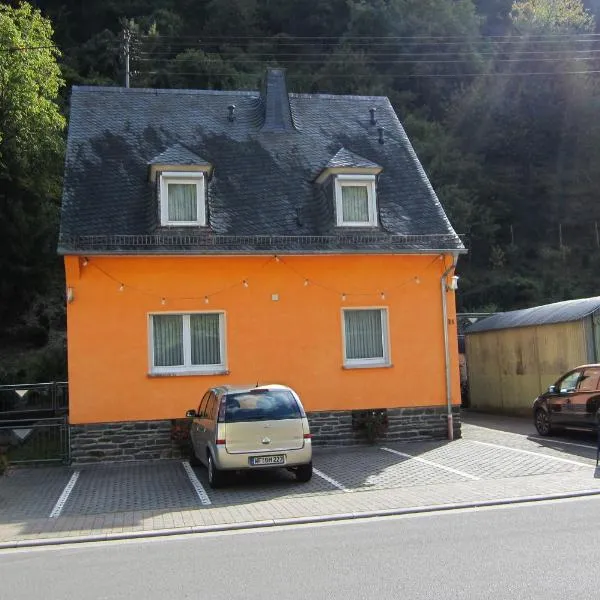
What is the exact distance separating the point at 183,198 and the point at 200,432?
6038 millimetres

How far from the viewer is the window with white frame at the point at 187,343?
16.2 meters

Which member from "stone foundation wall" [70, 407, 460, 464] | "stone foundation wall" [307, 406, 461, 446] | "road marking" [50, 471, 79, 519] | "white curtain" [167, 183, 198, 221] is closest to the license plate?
"road marking" [50, 471, 79, 519]

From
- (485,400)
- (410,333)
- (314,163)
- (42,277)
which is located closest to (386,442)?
(410,333)

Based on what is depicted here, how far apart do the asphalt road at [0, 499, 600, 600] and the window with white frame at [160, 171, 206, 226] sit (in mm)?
9173

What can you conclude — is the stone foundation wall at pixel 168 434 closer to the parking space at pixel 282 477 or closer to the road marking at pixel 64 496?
the parking space at pixel 282 477

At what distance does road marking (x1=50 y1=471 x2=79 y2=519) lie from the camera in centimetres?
1104

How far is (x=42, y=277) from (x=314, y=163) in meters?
20.3

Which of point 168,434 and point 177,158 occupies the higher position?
point 177,158

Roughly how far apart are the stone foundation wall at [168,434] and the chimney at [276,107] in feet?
27.1

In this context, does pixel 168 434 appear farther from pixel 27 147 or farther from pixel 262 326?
pixel 27 147

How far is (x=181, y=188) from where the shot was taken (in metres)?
17.0

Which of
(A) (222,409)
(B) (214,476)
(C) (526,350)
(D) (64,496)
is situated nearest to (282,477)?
(B) (214,476)

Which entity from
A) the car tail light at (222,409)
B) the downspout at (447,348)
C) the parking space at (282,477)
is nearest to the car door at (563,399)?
the parking space at (282,477)

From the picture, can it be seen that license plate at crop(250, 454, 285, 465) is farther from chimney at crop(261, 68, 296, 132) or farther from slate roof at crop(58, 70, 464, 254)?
chimney at crop(261, 68, 296, 132)
